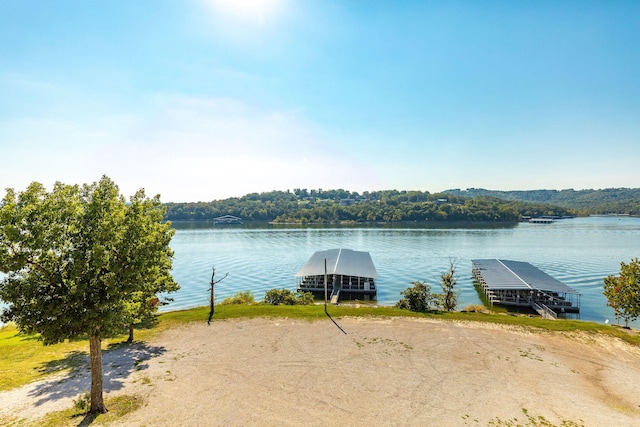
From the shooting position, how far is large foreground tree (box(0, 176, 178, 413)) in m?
13.3

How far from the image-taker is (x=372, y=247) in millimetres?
108188

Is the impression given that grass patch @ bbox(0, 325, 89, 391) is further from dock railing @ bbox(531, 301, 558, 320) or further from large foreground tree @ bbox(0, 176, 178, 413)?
dock railing @ bbox(531, 301, 558, 320)

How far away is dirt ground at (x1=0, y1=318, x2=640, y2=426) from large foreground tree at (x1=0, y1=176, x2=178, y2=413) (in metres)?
4.43

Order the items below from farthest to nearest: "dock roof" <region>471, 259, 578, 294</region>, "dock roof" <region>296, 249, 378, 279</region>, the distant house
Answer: "dock roof" <region>296, 249, 378, 279</region>
the distant house
"dock roof" <region>471, 259, 578, 294</region>

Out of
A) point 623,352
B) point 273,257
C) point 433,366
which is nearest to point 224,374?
point 433,366

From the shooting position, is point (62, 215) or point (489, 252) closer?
point (62, 215)

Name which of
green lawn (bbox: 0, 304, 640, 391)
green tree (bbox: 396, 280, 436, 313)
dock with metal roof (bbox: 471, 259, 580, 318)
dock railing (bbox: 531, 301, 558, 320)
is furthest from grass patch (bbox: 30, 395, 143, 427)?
dock with metal roof (bbox: 471, 259, 580, 318)

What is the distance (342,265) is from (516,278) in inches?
1056

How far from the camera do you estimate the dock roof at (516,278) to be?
158ft

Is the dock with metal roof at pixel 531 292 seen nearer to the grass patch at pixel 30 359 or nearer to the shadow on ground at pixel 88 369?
the shadow on ground at pixel 88 369

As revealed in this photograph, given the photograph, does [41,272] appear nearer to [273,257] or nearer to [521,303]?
[521,303]

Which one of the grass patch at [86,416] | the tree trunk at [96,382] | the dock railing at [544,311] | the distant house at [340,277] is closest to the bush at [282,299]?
the distant house at [340,277]

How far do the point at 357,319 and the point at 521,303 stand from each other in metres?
29.8

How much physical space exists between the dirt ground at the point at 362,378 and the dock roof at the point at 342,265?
2534 centimetres
